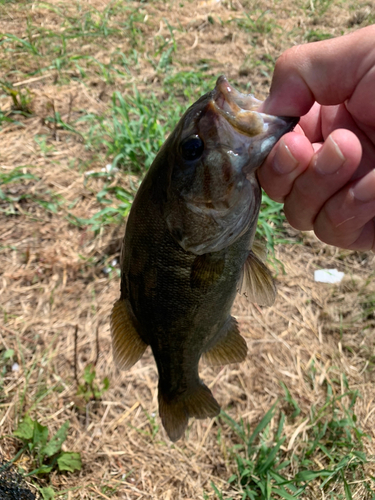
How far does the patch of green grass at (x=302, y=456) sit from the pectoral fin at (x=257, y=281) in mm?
1237

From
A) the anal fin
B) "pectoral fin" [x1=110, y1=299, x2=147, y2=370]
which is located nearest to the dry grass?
the anal fin

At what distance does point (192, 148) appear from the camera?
4.35 feet

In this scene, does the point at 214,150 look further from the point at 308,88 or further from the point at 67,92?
the point at 67,92

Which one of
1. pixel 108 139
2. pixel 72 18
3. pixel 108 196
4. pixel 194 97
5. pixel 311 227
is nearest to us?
pixel 311 227

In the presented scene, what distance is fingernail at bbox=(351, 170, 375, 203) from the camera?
1.36m

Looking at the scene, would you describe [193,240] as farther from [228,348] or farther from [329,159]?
[228,348]

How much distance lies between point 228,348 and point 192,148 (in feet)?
3.38

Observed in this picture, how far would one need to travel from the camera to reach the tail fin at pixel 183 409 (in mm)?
1879

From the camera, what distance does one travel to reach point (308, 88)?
1.39 metres

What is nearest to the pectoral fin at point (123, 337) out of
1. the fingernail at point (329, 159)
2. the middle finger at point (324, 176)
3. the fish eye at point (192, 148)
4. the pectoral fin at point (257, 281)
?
the pectoral fin at point (257, 281)

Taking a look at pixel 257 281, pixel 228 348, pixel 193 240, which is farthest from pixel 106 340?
pixel 193 240

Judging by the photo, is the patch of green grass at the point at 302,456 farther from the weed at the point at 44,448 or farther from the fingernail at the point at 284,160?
the fingernail at the point at 284,160

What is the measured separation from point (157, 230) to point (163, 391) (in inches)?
34.0

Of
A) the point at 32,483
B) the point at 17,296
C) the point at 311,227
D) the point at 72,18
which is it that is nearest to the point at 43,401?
the point at 32,483
